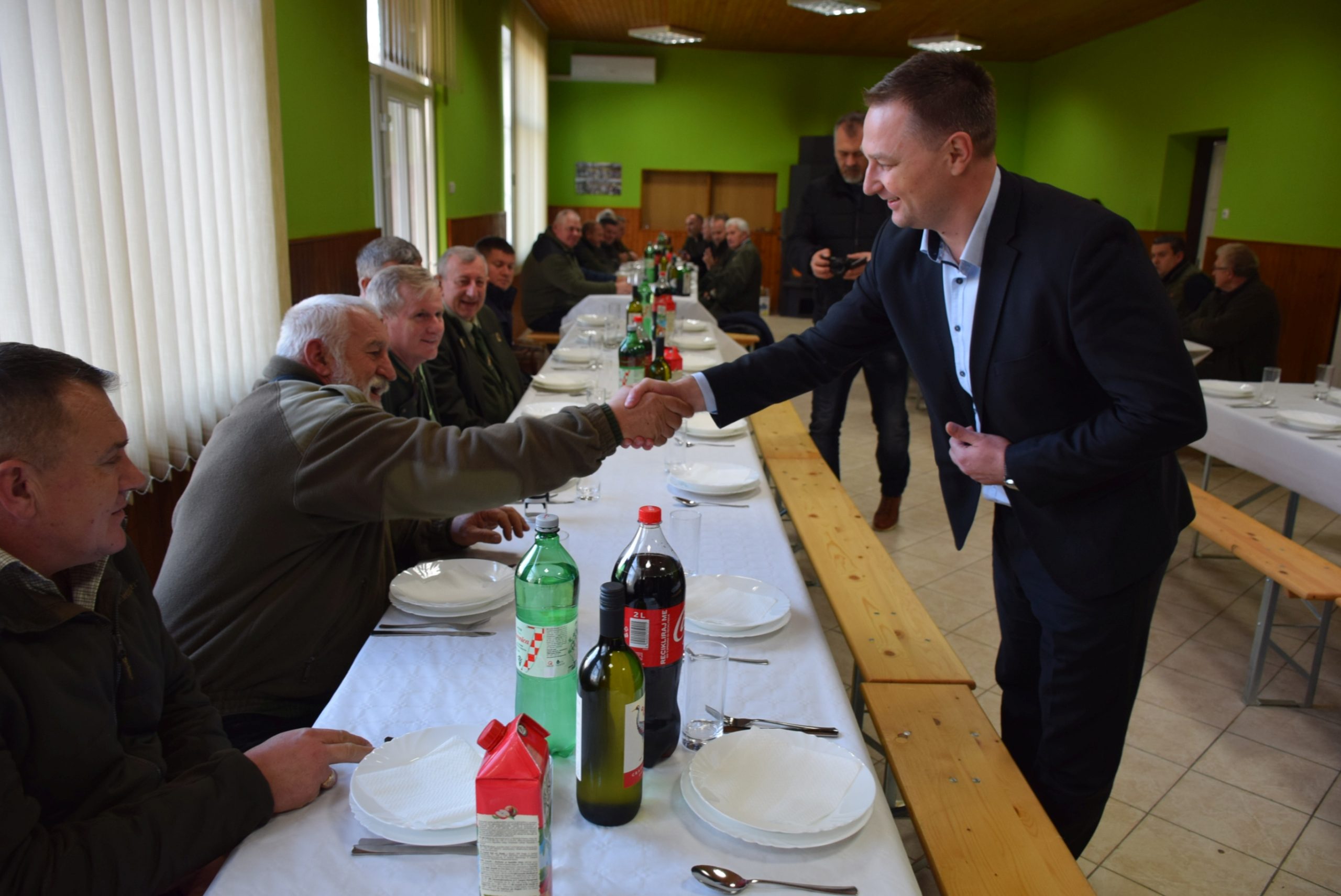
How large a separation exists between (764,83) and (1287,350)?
7595 millimetres

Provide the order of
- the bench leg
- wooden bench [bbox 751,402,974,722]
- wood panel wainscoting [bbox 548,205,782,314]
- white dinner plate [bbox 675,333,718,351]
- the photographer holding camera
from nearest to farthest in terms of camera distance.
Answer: wooden bench [bbox 751,402,974,722]
the bench leg
the photographer holding camera
white dinner plate [bbox 675,333,718,351]
wood panel wainscoting [bbox 548,205,782,314]

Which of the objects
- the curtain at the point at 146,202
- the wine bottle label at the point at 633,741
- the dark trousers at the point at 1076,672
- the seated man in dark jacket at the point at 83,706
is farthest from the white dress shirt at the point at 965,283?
the curtain at the point at 146,202

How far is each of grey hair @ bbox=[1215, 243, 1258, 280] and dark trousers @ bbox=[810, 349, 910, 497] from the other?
8.54 feet

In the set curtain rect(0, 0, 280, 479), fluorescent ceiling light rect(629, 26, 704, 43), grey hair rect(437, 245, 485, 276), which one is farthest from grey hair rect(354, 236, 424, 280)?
fluorescent ceiling light rect(629, 26, 704, 43)

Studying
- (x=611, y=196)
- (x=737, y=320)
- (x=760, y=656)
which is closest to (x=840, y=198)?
(x=737, y=320)

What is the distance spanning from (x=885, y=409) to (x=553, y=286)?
331 centimetres

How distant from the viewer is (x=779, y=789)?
3.58ft

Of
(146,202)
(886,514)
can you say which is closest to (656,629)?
(146,202)

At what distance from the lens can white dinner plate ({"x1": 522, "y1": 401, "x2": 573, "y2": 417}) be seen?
321cm

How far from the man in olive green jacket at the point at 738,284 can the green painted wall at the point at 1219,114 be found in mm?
4444

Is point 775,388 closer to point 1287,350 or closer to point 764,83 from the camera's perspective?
point 1287,350

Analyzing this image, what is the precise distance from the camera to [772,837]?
998mm

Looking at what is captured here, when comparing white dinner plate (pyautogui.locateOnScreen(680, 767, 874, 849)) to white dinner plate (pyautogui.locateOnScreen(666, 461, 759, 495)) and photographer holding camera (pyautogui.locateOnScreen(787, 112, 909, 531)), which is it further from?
photographer holding camera (pyautogui.locateOnScreen(787, 112, 909, 531))

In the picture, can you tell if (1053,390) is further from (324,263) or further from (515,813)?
(324,263)
